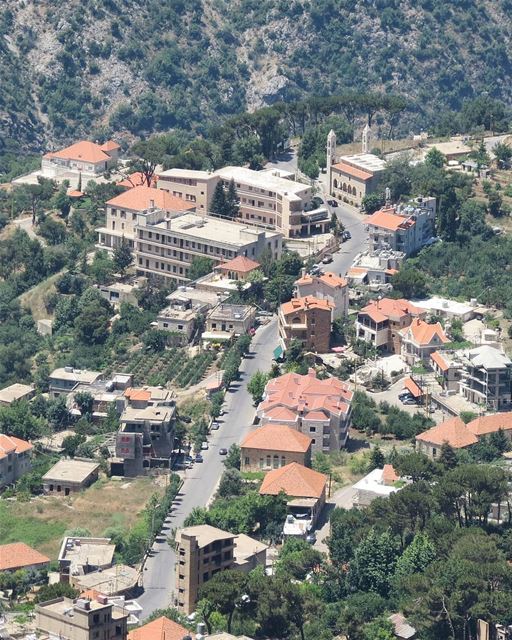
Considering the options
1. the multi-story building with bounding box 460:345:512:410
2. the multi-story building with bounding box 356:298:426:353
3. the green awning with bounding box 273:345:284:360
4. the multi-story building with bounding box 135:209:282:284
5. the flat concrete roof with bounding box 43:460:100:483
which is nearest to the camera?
the flat concrete roof with bounding box 43:460:100:483

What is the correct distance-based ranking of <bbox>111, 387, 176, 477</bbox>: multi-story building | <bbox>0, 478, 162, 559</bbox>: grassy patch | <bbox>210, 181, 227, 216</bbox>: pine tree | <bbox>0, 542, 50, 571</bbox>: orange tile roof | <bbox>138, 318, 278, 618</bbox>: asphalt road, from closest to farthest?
<bbox>138, 318, 278, 618</bbox>: asphalt road, <bbox>0, 542, 50, 571</bbox>: orange tile roof, <bbox>0, 478, 162, 559</bbox>: grassy patch, <bbox>111, 387, 176, 477</bbox>: multi-story building, <bbox>210, 181, 227, 216</bbox>: pine tree

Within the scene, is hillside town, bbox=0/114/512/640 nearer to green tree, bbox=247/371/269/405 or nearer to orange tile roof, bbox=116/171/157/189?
green tree, bbox=247/371/269/405

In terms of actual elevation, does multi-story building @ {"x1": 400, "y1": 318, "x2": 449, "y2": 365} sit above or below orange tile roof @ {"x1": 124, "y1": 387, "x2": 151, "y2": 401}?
above

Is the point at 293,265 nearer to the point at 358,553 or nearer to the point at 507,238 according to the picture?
the point at 507,238

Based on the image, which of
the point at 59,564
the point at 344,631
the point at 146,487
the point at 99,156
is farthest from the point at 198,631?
the point at 99,156

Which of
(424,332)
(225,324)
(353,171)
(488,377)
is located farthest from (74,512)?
(353,171)

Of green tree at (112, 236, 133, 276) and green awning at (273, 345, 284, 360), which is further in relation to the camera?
green tree at (112, 236, 133, 276)

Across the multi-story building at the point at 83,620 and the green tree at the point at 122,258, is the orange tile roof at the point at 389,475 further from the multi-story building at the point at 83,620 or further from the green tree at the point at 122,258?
the green tree at the point at 122,258

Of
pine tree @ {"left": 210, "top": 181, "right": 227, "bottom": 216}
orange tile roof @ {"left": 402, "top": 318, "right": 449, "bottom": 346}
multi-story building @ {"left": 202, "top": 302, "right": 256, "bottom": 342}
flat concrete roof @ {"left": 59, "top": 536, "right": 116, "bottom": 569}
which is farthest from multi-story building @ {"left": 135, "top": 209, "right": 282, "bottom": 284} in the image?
flat concrete roof @ {"left": 59, "top": 536, "right": 116, "bottom": 569}

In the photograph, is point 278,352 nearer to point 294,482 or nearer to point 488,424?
point 488,424

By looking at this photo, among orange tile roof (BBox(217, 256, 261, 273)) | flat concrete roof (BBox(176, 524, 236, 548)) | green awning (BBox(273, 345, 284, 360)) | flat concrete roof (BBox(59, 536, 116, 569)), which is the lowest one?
flat concrete roof (BBox(59, 536, 116, 569))
